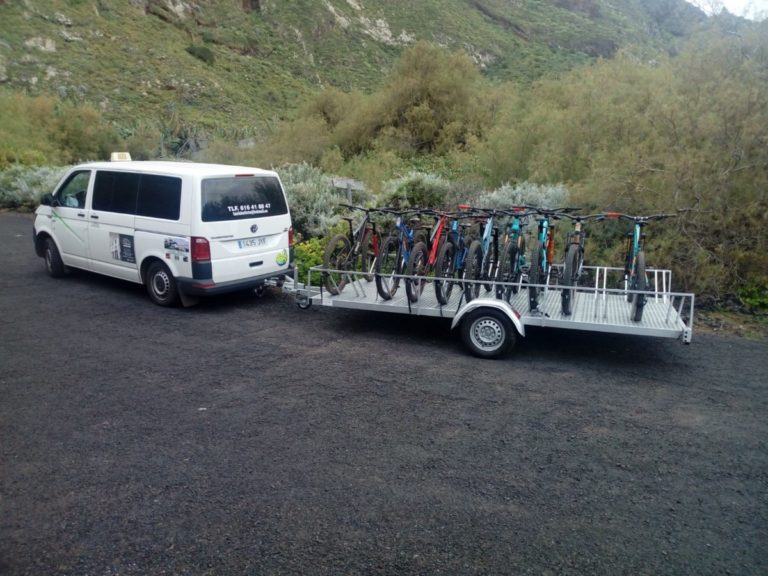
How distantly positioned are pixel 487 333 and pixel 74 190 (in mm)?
7052

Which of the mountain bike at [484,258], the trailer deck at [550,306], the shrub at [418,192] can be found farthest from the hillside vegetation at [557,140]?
the mountain bike at [484,258]

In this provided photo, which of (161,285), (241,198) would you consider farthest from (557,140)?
(161,285)

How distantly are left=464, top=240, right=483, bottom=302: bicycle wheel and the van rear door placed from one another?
305 cm

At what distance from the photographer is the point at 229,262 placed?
8.65 metres

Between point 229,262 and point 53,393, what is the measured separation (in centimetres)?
314

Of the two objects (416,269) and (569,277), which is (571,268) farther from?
(416,269)

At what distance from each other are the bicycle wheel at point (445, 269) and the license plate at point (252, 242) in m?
2.69

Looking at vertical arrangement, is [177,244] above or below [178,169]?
below

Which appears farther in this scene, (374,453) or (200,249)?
(200,249)

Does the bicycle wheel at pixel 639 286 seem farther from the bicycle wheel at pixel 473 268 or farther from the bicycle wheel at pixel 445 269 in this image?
the bicycle wheel at pixel 445 269

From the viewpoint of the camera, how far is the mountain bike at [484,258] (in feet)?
24.5

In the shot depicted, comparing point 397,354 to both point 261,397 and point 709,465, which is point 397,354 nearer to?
point 261,397

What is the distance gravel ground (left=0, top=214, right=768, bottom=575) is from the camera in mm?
3729

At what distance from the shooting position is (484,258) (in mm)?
7672
